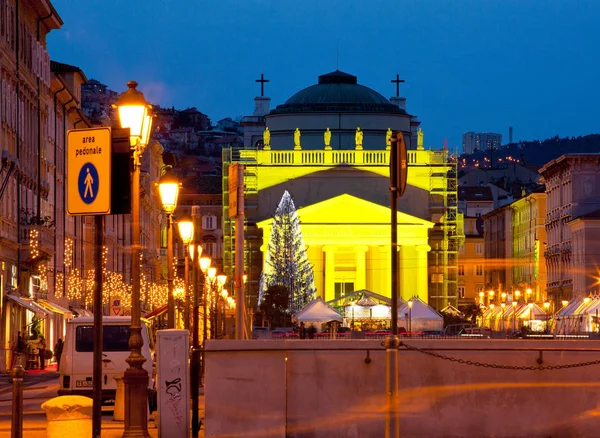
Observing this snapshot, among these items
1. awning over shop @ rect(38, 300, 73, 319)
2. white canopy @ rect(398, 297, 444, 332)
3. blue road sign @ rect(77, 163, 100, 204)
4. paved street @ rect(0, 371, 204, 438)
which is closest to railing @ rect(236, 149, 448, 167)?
white canopy @ rect(398, 297, 444, 332)

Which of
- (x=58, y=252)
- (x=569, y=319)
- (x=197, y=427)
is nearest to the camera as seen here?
(x=197, y=427)

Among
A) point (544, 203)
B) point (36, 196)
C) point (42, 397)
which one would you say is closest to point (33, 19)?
point (36, 196)

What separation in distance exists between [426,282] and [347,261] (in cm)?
810

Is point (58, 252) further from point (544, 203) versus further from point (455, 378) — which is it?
point (544, 203)

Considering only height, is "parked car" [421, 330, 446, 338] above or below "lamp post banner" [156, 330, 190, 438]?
above

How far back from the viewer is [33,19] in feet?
202

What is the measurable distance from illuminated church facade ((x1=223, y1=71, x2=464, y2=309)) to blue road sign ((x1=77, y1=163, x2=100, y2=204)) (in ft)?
402

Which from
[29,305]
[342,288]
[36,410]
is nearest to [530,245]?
[342,288]

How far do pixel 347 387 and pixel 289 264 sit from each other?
10511 centimetres

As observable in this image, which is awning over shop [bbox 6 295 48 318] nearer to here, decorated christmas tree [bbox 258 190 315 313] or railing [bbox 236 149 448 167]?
decorated christmas tree [bbox 258 190 315 313]

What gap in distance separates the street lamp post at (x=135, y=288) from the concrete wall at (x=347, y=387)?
1.35 m

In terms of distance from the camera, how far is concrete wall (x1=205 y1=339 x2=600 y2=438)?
18.9 meters

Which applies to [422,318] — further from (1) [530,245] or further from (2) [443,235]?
(1) [530,245]

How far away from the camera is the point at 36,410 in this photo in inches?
1249
